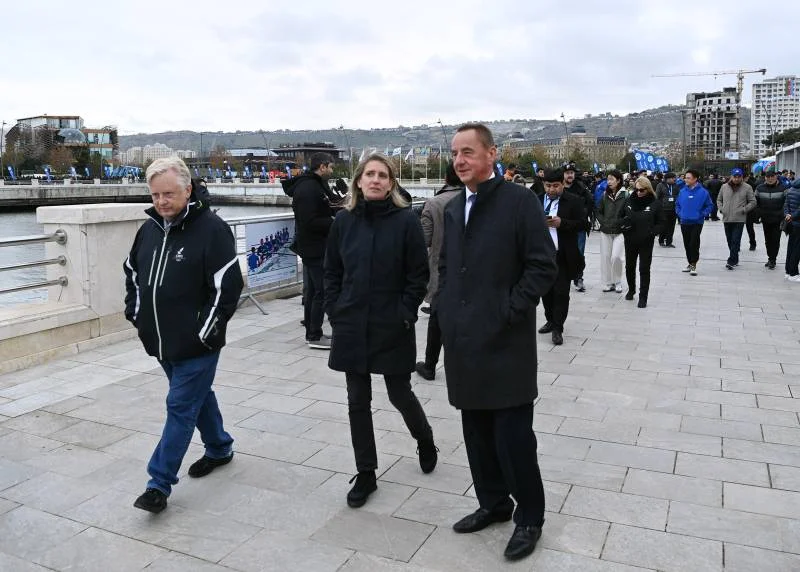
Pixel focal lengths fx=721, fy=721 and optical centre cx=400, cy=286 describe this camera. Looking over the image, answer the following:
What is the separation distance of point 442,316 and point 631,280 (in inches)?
300

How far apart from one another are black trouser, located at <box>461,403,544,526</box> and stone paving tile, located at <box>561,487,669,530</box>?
463 mm

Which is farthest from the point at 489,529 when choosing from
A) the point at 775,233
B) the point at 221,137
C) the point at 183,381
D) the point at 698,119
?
the point at 221,137

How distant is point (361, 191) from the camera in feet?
13.1

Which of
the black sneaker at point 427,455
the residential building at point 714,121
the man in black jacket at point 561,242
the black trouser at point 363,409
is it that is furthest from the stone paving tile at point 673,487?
the residential building at point 714,121

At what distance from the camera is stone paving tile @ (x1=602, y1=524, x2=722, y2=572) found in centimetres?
325

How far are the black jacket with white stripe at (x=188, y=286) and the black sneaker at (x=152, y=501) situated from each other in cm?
71

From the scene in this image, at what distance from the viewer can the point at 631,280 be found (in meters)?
10.3

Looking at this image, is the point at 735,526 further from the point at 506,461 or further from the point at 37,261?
the point at 37,261

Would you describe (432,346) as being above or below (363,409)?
below

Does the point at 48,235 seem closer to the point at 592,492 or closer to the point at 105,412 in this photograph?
the point at 105,412

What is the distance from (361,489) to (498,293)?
4.88ft

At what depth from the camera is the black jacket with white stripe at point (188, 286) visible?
3.77 m

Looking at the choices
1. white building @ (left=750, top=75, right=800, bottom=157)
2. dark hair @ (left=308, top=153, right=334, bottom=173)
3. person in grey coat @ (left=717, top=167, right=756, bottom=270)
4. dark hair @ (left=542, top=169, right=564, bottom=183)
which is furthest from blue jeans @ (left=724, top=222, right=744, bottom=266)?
white building @ (left=750, top=75, right=800, bottom=157)

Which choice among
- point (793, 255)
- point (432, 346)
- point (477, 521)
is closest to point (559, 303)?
point (432, 346)
